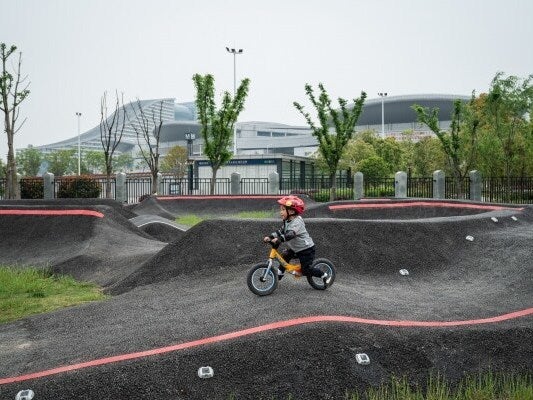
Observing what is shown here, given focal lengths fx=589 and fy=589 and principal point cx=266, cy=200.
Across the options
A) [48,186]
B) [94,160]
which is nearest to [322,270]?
[48,186]

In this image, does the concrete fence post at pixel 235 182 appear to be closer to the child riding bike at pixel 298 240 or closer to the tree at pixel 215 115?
the tree at pixel 215 115

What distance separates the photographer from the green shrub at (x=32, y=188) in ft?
122

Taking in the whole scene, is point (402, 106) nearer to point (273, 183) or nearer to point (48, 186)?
point (273, 183)

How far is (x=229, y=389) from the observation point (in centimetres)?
631

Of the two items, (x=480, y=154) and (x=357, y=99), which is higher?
(x=357, y=99)

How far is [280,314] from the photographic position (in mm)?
7652

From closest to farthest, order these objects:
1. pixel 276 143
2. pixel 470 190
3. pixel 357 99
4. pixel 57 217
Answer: pixel 57 217
pixel 470 190
pixel 357 99
pixel 276 143

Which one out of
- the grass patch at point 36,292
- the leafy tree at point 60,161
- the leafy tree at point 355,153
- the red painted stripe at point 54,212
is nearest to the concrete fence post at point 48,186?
the red painted stripe at point 54,212

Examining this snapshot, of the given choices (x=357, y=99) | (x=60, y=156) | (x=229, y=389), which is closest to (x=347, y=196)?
(x=357, y=99)

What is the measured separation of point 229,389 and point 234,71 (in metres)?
53.6

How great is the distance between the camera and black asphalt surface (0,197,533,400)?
645 centimetres

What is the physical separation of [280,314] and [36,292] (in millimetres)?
6234

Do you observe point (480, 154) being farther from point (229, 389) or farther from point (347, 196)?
point (229, 389)

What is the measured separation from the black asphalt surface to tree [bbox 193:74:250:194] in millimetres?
21832
